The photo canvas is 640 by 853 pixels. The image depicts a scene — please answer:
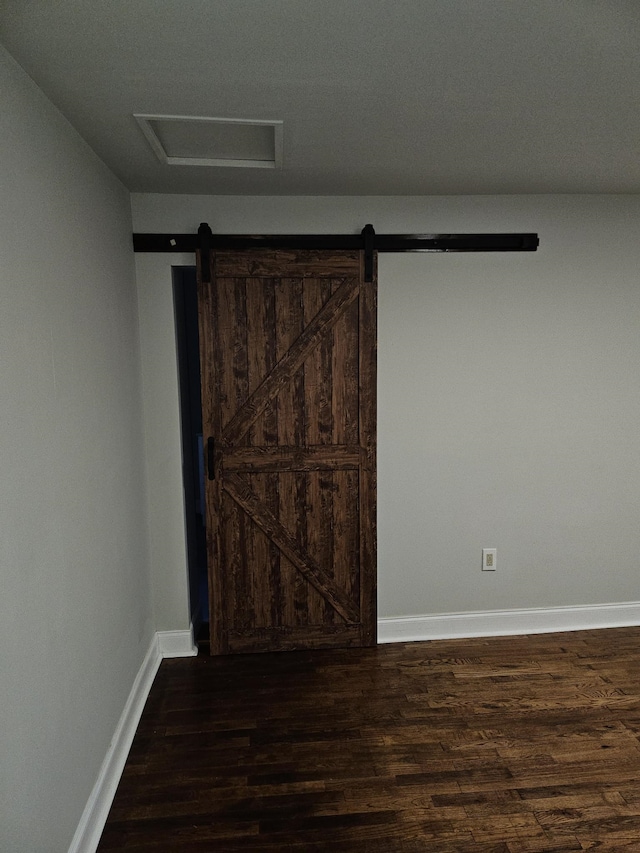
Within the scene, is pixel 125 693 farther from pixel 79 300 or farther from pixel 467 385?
pixel 467 385

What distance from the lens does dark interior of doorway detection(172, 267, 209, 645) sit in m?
3.17

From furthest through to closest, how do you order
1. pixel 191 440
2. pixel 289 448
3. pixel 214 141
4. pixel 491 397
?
pixel 191 440
pixel 491 397
pixel 289 448
pixel 214 141

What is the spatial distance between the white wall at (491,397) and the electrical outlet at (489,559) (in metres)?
0.05

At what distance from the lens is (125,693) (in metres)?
2.47

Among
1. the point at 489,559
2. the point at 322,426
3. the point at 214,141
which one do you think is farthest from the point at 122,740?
the point at 214,141

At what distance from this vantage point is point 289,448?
3.09 metres

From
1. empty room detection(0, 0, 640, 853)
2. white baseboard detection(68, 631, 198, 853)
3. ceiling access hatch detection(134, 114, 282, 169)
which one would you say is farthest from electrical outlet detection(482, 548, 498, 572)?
ceiling access hatch detection(134, 114, 282, 169)

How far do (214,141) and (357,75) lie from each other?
0.78 meters

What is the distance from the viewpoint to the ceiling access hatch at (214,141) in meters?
2.00

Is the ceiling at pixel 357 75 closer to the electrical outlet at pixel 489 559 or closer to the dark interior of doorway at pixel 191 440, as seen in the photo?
the dark interior of doorway at pixel 191 440

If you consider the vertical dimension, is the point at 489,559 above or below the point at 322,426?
below

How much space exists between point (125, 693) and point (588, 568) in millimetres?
2643

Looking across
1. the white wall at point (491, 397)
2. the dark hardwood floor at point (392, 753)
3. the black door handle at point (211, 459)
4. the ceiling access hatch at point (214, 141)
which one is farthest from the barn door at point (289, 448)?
the ceiling access hatch at point (214, 141)

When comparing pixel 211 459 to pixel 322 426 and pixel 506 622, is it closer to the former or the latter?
pixel 322 426
